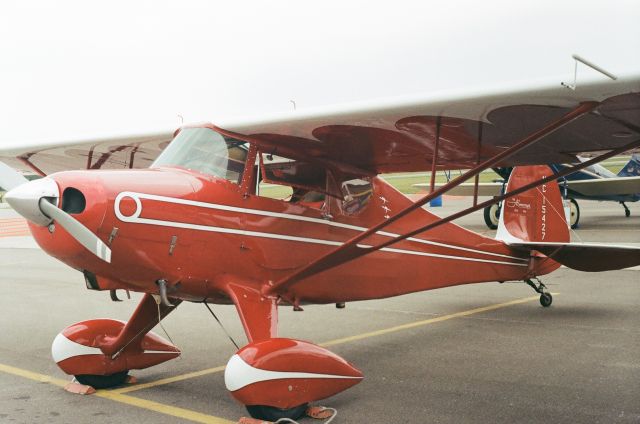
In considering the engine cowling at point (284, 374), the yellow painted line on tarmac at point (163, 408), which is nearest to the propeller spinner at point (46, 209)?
the engine cowling at point (284, 374)

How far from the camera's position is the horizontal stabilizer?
25.2 ft

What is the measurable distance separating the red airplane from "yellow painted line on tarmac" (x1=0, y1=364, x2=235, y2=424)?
11.0 inches

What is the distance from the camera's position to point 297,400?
4.65m

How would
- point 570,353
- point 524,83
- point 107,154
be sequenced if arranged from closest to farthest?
1. point 524,83
2. point 570,353
3. point 107,154

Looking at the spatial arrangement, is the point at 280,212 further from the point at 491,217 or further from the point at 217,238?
the point at 491,217

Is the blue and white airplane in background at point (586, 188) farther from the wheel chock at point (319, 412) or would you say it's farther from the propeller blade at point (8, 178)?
the propeller blade at point (8, 178)

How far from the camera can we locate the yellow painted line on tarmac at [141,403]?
15.7 ft

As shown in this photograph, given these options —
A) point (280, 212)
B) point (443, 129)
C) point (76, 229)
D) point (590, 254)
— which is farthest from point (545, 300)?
point (76, 229)

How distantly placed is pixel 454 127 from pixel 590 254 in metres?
3.50

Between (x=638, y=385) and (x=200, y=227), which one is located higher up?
(x=200, y=227)

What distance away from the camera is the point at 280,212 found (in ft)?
18.2

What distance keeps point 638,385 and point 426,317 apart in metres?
3.60

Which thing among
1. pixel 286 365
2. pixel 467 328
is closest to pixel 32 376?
pixel 286 365

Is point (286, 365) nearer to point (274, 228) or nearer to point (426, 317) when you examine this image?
point (274, 228)
